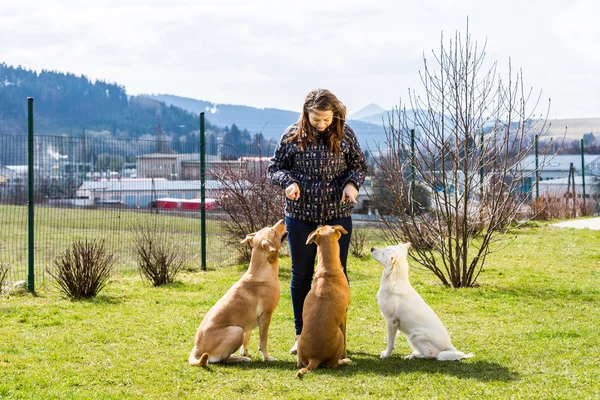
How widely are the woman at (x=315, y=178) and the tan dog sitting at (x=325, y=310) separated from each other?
260 millimetres

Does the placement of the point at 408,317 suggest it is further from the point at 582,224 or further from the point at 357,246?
the point at 582,224

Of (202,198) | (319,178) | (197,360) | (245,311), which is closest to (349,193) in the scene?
(319,178)

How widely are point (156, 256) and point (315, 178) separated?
5468 millimetres

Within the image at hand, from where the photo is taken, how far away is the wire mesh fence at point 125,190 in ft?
41.7

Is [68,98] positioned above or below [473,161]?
above

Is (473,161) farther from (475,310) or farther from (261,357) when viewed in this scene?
(261,357)

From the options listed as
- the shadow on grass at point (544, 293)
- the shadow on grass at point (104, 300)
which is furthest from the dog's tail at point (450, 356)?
the shadow on grass at point (104, 300)

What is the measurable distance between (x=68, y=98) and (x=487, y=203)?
471 feet

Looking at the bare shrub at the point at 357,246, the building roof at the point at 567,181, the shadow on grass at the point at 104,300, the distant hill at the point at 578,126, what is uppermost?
the distant hill at the point at 578,126

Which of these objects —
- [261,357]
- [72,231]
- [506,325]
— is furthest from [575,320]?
[72,231]

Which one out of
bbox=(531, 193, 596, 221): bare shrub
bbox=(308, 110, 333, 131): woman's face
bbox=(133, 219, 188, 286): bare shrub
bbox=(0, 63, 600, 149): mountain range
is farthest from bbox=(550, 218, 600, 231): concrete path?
bbox=(0, 63, 600, 149): mountain range

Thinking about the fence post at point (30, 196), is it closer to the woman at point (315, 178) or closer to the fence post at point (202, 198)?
the fence post at point (202, 198)

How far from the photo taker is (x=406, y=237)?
10141mm

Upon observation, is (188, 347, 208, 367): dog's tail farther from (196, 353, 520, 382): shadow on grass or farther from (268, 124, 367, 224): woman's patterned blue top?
(268, 124, 367, 224): woman's patterned blue top
